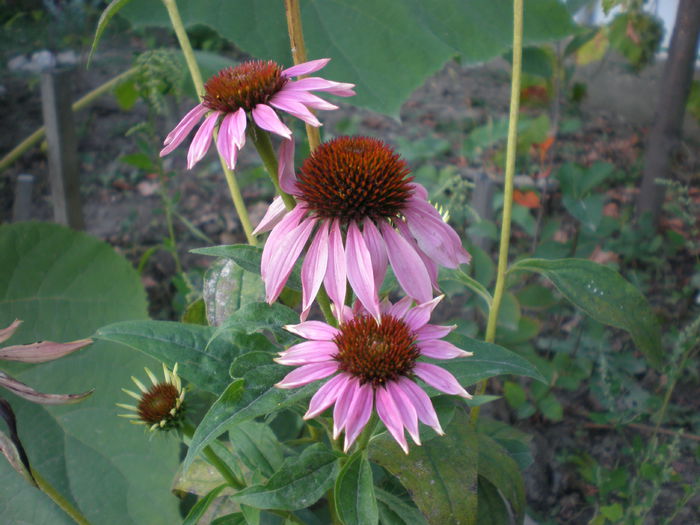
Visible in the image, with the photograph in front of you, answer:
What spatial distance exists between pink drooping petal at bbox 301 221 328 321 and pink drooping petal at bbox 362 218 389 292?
0.04 m

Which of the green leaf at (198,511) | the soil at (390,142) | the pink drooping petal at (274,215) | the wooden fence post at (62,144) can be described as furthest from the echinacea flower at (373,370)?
the wooden fence post at (62,144)

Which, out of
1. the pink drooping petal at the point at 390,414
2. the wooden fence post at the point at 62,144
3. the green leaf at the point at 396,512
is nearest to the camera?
the pink drooping petal at the point at 390,414

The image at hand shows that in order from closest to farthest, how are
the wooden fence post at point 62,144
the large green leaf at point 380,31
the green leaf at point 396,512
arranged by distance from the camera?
1. the green leaf at point 396,512
2. the large green leaf at point 380,31
3. the wooden fence post at point 62,144

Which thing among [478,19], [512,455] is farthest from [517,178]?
[512,455]

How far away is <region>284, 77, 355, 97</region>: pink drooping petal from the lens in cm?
56

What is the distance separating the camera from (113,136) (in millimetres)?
2709

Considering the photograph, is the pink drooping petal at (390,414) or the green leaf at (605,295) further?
the green leaf at (605,295)

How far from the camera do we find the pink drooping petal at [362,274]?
53 centimetres

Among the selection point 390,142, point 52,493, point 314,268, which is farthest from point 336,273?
point 390,142

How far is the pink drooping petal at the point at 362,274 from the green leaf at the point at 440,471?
195 mm

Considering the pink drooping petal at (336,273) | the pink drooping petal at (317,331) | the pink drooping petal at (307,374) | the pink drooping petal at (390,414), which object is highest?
the pink drooping petal at (336,273)

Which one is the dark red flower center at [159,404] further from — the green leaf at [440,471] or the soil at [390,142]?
the soil at [390,142]

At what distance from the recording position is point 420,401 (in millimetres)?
545

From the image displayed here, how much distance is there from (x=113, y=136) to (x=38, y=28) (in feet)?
3.32
